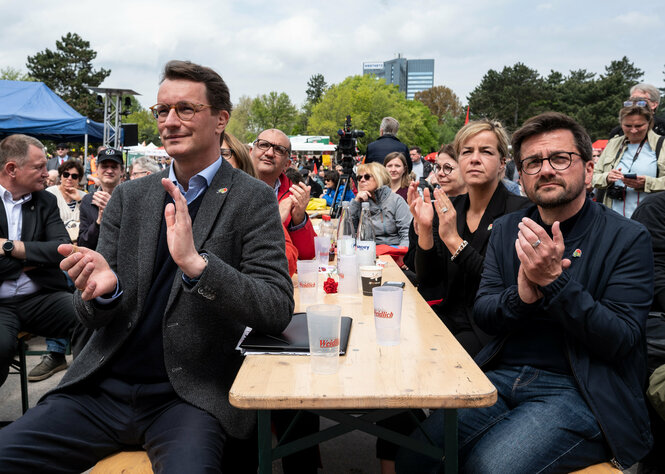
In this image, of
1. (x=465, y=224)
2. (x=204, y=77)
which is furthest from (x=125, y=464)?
(x=465, y=224)

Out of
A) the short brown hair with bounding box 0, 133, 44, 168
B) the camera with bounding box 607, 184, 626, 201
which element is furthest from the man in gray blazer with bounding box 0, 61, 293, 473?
the camera with bounding box 607, 184, 626, 201

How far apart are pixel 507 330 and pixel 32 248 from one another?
2.89m

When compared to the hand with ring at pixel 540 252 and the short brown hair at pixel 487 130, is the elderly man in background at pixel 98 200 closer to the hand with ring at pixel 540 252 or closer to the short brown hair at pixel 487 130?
the short brown hair at pixel 487 130

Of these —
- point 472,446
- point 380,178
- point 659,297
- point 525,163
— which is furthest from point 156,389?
point 380,178

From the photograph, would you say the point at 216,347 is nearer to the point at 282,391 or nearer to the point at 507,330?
the point at 282,391

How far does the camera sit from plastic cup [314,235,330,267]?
3.03 meters

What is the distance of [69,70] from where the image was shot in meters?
47.2

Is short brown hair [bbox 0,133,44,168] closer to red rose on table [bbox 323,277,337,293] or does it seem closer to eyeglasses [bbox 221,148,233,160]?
eyeglasses [bbox 221,148,233,160]

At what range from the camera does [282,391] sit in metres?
1.34

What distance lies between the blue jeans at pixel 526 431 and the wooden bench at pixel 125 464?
95cm

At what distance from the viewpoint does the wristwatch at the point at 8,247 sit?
299cm

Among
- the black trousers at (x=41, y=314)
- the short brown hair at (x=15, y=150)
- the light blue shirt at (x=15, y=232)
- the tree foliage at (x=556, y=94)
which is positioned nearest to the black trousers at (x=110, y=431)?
the black trousers at (x=41, y=314)

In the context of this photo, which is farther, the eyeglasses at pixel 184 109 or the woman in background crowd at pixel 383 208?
the woman in background crowd at pixel 383 208

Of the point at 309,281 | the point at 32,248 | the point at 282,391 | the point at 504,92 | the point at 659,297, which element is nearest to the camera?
the point at 282,391
